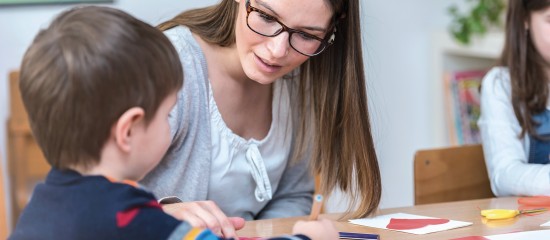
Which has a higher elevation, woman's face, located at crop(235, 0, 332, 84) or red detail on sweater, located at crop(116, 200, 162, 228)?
woman's face, located at crop(235, 0, 332, 84)

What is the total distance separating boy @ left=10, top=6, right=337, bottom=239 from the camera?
973mm

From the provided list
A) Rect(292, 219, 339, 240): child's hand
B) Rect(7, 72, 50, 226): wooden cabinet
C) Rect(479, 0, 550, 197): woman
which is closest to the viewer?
Rect(292, 219, 339, 240): child's hand

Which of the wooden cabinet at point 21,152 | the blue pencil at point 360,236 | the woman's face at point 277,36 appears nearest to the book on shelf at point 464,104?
the wooden cabinet at point 21,152

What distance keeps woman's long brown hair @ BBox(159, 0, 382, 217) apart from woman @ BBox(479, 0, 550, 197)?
1.44 feet

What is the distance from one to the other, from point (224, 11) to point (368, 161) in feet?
1.30

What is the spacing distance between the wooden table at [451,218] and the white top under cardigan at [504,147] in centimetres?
18

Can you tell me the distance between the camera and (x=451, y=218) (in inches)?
58.3

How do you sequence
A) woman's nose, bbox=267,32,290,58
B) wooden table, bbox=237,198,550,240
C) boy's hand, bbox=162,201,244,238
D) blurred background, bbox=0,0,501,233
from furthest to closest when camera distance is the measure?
blurred background, bbox=0,0,501,233
woman's nose, bbox=267,32,290,58
wooden table, bbox=237,198,550,240
boy's hand, bbox=162,201,244,238

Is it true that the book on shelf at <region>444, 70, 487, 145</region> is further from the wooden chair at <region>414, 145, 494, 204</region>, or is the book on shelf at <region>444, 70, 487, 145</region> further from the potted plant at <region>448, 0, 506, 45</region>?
the wooden chair at <region>414, 145, 494, 204</region>

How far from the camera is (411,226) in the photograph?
1412mm

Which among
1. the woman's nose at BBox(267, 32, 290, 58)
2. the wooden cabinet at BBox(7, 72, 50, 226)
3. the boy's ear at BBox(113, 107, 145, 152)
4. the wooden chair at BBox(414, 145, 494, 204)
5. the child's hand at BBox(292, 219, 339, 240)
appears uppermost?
the woman's nose at BBox(267, 32, 290, 58)

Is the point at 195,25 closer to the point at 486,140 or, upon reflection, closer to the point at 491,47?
the point at 486,140

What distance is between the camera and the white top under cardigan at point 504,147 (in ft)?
5.87

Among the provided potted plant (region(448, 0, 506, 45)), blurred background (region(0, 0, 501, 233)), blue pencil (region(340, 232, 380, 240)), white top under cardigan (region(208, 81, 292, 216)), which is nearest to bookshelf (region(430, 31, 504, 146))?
blurred background (region(0, 0, 501, 233))
